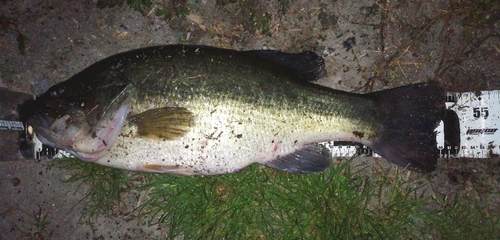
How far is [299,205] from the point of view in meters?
3.58

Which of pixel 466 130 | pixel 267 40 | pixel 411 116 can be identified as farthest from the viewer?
pixel 267 40

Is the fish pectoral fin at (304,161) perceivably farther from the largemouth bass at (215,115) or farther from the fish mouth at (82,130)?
the fish mouth at (82,130)

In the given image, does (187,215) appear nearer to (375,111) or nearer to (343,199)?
(343,199)

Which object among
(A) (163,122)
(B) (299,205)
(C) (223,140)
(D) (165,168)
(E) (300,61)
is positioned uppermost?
(E) (300,61)

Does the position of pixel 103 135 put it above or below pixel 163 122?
below

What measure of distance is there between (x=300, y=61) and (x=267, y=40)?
659 millimetres

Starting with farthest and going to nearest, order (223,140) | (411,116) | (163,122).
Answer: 1. (411,116)
2. (223,140)
3. (163,122)

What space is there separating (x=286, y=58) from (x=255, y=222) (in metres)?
1.72

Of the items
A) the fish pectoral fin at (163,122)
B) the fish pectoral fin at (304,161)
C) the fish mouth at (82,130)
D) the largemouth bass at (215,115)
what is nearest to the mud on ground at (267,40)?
the largemouth bass at (215,115)

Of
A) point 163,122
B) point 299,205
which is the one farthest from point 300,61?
point 299,205

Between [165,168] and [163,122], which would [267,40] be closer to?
[163,122]

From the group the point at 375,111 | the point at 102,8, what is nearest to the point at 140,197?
the point at 102,8

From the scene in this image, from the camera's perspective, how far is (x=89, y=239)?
370 cm

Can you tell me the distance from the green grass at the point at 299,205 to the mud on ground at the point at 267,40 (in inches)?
13.7
